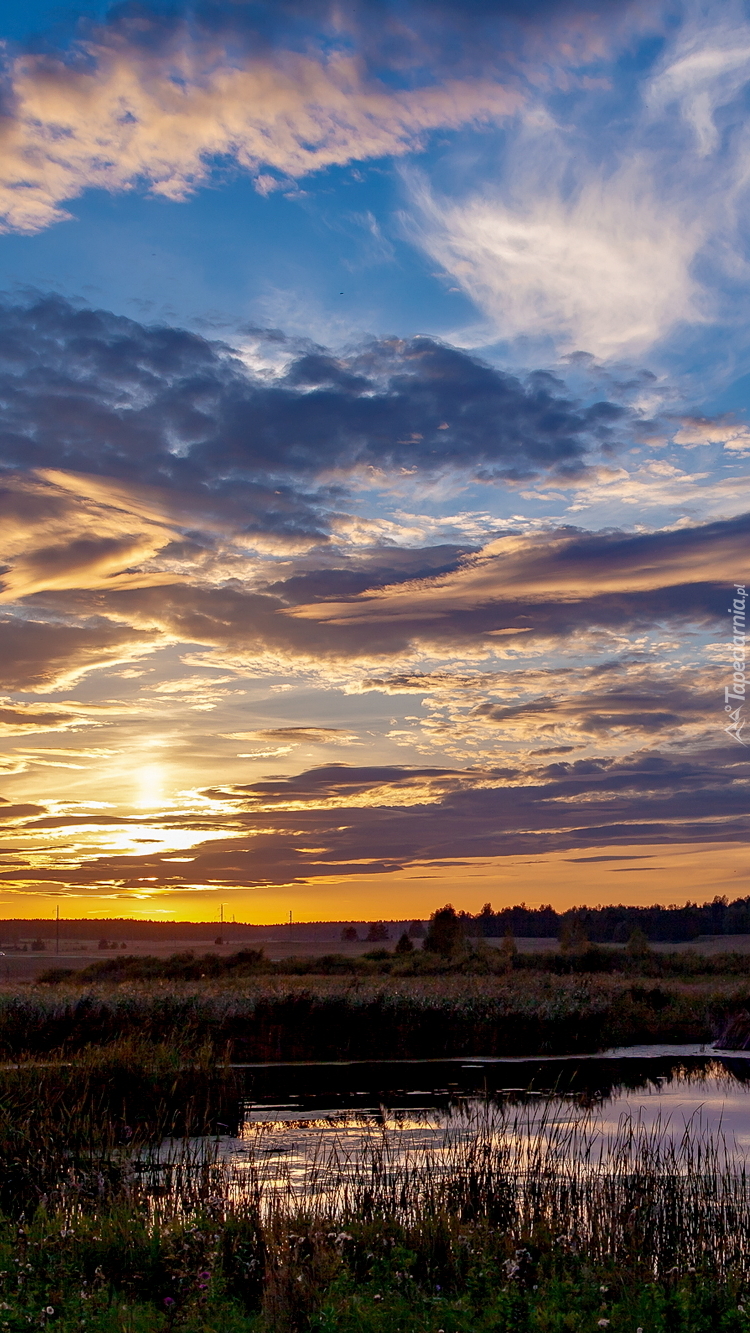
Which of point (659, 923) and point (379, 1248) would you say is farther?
point (659, 923)

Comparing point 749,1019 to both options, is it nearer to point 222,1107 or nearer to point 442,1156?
point 222,1107

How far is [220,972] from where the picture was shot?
76.4 meters

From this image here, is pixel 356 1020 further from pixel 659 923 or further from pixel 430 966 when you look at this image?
pixel 659 923

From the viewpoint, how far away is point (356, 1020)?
37.3m

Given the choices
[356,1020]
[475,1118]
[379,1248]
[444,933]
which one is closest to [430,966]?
[444,933]

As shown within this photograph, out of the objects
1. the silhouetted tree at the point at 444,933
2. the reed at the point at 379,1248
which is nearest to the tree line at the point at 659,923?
the silhouetted tree at the point at 444,933

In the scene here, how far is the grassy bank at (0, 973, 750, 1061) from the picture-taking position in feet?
107

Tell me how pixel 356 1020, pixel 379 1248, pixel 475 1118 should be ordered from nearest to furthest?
pixel 379 1248 → pixel 475 1118 → pixel 356 1020

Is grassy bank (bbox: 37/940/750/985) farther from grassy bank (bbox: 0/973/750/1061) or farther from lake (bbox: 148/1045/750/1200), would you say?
lake (bbox: 148/1045/750/1200)

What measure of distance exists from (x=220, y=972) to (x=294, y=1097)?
54269mm

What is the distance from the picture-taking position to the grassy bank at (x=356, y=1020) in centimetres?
3250

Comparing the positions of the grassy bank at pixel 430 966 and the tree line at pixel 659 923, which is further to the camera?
the tree line at pixel 659 923

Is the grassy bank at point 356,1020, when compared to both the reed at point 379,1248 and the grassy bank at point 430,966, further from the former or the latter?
the grassy bank at point 430,966

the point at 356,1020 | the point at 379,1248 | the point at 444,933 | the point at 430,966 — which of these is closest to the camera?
the point at 379,1248
